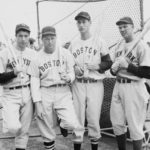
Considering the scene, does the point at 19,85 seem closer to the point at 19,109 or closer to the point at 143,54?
the point at 19,109

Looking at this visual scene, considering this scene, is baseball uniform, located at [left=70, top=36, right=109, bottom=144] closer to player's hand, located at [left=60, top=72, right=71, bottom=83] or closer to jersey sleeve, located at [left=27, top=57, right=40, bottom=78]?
player's hand, located at [left=60, top=72, right=71, bottom=83]

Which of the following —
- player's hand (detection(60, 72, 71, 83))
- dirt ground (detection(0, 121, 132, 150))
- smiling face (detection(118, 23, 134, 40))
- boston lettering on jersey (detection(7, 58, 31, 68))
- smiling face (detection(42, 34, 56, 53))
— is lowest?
dirt ground (detection(0, 121, 132, 150))

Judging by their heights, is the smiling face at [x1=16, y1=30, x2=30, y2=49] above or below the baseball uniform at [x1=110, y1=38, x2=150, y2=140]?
above

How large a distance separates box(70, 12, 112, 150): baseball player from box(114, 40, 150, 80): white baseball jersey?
11.4 inches

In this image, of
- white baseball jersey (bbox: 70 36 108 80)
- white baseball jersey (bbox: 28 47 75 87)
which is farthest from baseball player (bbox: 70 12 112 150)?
white baseball jersey (bbox: 28 47 75 87)

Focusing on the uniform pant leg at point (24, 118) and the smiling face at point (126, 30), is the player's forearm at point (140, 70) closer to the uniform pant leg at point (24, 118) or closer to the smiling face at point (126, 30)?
the smiling face at point (126, 30)

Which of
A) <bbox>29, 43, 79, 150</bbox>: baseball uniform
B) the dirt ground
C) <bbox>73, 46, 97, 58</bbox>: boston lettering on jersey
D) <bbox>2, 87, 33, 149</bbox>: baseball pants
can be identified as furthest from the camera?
the dirt ground

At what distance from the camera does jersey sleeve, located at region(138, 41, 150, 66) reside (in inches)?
167

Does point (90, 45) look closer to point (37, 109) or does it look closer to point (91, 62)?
point (91, 62)

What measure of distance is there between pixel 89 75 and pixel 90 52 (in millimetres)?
369

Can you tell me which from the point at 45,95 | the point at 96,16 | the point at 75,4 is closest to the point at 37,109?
the point at 45,95

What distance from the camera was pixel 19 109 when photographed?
4414 mm

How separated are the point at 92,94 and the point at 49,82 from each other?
716 mm

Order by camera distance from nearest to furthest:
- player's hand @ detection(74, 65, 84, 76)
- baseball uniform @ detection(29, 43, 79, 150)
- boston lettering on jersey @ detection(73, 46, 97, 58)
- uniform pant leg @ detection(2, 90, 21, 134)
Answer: uniform pant leg @ detection(2, 90, 21, 134), baseball uniform @ detection(29, 43, 79, 150), player's hand @ detection(74, 65, 84, 76), boston lettering on jersey @ detection(73, 46, 97, 58)
